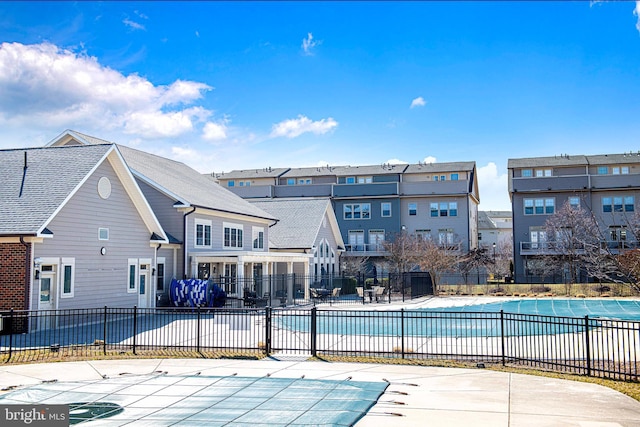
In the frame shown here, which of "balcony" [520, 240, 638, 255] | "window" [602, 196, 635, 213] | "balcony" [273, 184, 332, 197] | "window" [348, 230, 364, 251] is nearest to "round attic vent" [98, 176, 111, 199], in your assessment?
"window" [348, 230, 364, 251]

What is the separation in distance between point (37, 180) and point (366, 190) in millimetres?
38290

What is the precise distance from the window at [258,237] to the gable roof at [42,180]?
1370 cm

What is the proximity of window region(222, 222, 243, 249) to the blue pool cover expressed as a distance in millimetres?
22032

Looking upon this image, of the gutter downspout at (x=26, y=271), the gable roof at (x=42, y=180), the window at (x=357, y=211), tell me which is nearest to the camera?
the gutter downspout at (x=26, y=271)

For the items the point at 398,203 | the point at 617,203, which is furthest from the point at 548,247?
the point at 398,203

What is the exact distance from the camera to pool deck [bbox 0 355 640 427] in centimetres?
887

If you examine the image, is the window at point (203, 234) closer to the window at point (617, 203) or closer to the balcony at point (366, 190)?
the balcony at point (366, 190)

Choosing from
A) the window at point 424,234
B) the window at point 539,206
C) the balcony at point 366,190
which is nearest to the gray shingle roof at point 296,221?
the balcony at point 366,190

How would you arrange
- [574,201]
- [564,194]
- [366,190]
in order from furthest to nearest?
[366,190], [564,194], [574,201]

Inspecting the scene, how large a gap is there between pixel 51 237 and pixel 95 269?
3322 mm

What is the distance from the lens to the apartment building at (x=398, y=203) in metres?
54.9

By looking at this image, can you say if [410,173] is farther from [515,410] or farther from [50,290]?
[515,410]

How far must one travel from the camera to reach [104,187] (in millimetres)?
22875

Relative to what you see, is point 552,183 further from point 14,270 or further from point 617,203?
point 14,270
